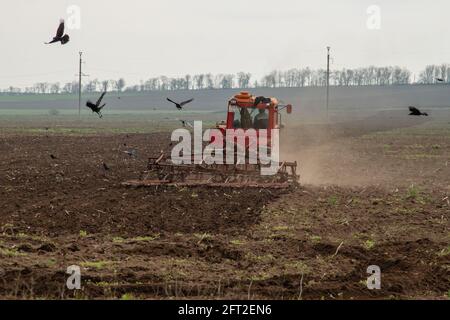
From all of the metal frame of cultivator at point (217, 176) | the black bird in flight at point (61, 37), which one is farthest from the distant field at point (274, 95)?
the black bird in flight at point (61, 37)

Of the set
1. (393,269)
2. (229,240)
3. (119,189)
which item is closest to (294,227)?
(229,240)

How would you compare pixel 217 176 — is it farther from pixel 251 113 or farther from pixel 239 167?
pixel 251 113

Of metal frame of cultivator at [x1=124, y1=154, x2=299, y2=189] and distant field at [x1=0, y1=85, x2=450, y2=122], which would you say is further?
distant field at [x1=0, y1=85, x2=450, y2=122]

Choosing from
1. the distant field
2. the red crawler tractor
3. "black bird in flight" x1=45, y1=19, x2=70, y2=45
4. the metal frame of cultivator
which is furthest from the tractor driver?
the distant field

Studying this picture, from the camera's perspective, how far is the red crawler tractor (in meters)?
18.8

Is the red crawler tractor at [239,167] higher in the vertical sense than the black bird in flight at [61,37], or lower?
lower

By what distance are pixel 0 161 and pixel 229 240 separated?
1766 cm

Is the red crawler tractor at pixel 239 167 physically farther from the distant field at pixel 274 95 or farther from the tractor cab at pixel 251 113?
the distant field at pixel 274 95

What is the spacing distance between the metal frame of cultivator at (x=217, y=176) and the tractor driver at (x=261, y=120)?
224 centimetres

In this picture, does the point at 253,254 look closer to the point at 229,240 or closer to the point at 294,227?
the point at 229,240

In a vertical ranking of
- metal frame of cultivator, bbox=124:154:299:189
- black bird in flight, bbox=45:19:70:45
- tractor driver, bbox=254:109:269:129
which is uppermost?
black bird in flight, bbox=45:19:70:45

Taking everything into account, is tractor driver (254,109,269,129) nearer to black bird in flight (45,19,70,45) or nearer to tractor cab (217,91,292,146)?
tractor cab (217,91,292,146)

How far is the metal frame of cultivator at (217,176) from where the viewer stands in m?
18.4
